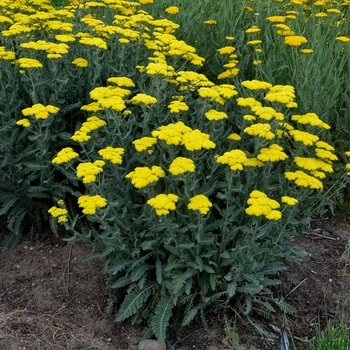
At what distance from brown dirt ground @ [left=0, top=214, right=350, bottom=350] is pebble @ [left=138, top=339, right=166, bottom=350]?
0.08 metres

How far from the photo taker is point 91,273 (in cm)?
382

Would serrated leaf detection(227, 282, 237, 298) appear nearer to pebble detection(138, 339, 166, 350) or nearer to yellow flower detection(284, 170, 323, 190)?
pebble detection(138, 339, 166, 350)

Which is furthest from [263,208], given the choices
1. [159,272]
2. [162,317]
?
[162,317]

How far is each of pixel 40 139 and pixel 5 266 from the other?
1069mm

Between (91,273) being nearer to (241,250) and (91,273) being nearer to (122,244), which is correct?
(122,244)

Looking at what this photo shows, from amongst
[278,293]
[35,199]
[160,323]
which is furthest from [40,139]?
[278,293]

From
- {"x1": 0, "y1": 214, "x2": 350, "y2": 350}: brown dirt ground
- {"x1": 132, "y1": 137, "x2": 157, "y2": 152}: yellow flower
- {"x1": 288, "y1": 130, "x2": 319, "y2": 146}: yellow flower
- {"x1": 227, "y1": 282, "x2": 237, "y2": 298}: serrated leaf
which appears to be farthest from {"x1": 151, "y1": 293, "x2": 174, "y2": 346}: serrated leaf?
{"x1": 288, "y1": 130, "x2": 319, "y2": 146}: yellow flower

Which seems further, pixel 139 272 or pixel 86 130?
pixel 86 130

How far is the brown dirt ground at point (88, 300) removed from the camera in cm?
331

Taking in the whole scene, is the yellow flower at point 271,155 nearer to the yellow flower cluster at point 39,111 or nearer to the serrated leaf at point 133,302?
the serrated leaf at point 133,302

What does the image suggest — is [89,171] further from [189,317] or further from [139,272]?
[189,317]

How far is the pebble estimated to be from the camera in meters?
3.17

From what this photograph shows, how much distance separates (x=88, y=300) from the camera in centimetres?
363

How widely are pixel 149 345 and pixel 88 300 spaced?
0.65 metres
